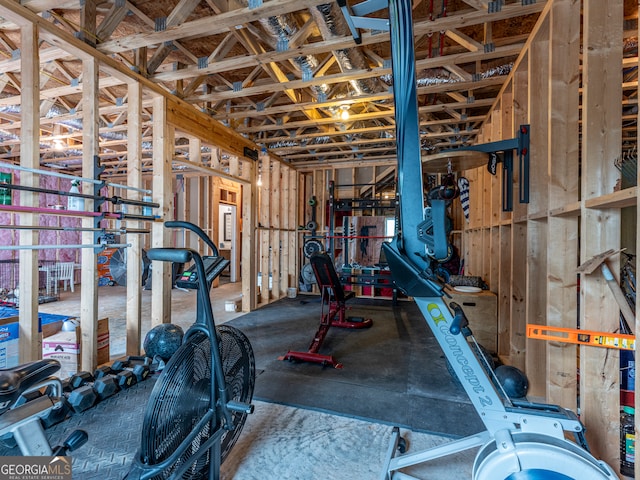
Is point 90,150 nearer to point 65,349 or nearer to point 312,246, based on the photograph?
point 65,349

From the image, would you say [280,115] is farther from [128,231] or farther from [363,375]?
[363,375]

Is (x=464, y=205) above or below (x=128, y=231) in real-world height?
above

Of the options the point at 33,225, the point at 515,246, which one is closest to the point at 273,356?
the point at 33,225

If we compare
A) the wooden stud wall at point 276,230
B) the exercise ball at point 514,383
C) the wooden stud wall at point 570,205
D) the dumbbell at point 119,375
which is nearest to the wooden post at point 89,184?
the dumbbell at point 119,375

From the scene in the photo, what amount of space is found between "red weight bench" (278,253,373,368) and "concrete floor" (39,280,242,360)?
5.46 feet

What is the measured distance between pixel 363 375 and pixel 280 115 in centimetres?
391

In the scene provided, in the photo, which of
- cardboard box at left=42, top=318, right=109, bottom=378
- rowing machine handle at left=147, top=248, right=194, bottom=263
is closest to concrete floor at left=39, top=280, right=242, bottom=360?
cardboard box at left=42, top=318, right=109, bottom=378

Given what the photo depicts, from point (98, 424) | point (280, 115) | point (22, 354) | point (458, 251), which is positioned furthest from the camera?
point (458, 251)

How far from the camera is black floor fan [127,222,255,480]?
3.77 feet

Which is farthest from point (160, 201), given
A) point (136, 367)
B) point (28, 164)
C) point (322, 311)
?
point (322, 311)

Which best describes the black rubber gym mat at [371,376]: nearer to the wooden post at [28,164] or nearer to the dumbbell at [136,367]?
the dumbbell at [136,367]

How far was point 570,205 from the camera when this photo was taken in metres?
1.67

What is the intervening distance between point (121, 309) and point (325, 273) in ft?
12.3

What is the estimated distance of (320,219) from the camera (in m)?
7.07
